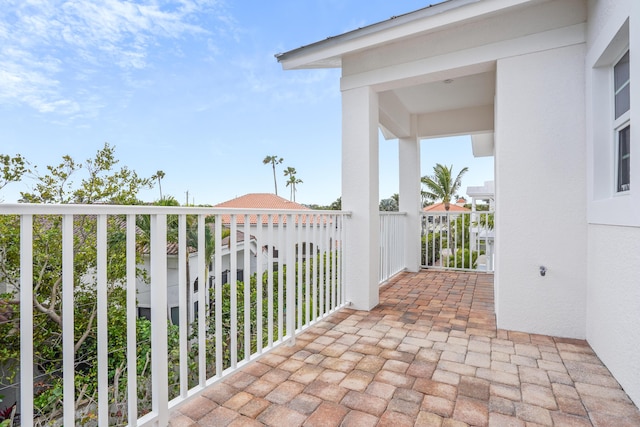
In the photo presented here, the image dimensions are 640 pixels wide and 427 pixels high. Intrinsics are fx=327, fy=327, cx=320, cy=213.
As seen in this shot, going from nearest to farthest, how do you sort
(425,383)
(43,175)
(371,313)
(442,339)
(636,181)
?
(636,181) < (425,383) < (442,339) < (371,313) < (43,175)

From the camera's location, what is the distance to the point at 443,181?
758 inches

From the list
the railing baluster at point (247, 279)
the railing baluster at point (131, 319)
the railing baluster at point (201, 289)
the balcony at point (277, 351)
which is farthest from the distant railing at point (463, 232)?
the railing baluster at point (131, 319)

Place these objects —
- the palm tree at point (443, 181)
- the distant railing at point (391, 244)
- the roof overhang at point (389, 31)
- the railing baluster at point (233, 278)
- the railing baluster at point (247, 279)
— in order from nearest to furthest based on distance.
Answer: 1. the railing baluster at point (233, 278)
2. the railing baluster at point (247, 279)
3. the roof overhang at point (389, 31)
4. the distant railing at point (391, 244)
5. the palm tree at point (443, 181)

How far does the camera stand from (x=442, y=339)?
9.74 feet

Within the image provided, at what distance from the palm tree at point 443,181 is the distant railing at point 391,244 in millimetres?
14068

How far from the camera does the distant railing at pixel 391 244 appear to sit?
17.2ft

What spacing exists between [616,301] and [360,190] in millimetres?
2441

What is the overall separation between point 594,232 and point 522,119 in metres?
1.20

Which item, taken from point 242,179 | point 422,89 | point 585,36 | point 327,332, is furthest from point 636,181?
point 242,179

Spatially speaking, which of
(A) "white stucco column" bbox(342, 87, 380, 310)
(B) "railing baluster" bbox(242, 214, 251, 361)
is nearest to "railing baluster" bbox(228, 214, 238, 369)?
(B) "railing baluster" bbox(242, 214, 251, 361)

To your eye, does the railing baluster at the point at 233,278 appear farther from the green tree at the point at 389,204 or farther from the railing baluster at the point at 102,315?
the green tree at the point at 389,204

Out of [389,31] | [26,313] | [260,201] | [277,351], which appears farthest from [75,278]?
[260,201]

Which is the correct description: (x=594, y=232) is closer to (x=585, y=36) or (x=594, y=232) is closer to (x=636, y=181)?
(x=636, y=181)

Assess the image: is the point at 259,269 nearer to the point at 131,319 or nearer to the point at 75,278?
the point at 131,319
